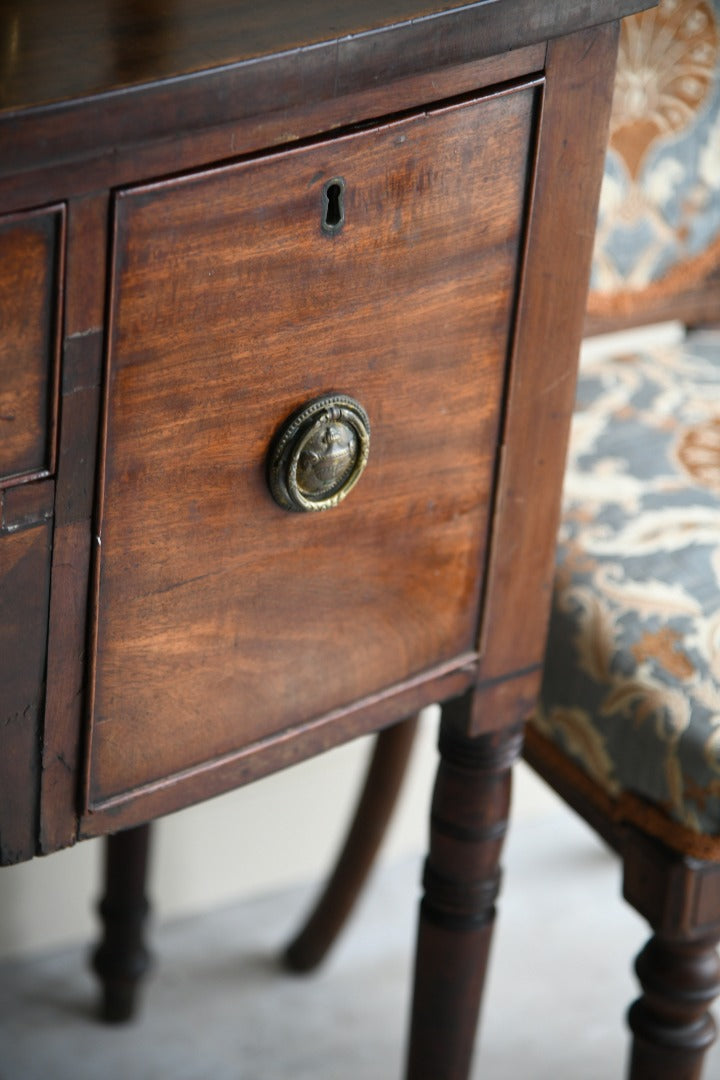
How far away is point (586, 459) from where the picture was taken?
93cm

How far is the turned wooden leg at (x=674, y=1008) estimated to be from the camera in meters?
0.79

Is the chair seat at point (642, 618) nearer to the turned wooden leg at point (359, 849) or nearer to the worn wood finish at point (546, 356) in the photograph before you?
Result: the worn wood finish at point (546, 356)

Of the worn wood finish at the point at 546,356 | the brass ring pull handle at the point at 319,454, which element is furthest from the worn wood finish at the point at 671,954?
the brass ring pull handle at the point at 319,454

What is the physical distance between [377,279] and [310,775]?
0.79m

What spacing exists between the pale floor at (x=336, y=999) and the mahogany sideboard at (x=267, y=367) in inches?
21.6

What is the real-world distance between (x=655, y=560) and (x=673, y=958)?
0.69 feet

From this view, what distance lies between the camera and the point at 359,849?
3.89 feet

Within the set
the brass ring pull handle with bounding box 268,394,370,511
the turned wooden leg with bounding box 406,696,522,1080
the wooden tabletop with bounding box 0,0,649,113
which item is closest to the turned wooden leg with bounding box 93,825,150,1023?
the turned wooden leg with bounding box 406,696,522,1080

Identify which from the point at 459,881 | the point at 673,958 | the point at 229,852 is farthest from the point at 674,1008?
the point at 229,852

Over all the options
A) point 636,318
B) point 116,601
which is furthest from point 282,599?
point 636,318

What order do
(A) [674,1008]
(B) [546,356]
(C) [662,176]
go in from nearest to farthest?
1. (B) [546,356]
2. (A) [674,1008]
3. (C) [662,176]

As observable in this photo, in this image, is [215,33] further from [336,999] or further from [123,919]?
[336,999]

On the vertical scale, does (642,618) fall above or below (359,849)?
above

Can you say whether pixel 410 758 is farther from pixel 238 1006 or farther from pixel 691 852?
pixel 691 852
